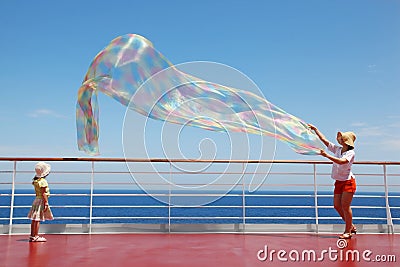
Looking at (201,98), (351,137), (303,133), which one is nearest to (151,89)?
(201,98)

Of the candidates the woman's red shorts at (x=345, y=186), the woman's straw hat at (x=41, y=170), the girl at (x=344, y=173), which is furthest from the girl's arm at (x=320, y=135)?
the woman's straw hat at (x=41, y=170)

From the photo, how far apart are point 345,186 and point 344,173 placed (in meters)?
0.18

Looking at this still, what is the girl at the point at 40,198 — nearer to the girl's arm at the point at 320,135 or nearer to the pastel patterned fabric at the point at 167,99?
the pastel patterned fabric at the point at 167,99

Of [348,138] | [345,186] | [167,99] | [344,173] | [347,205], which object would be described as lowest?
[347,205]

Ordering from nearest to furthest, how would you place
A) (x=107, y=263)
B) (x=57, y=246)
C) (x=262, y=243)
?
(x=107, y=263)
(x=57, y=246)
(x=262, y=243)

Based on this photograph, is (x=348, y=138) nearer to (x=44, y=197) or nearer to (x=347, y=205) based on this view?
(x=347, y=205)

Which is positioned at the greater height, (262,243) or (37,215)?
(37,215)

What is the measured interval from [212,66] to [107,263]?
2.25 metres

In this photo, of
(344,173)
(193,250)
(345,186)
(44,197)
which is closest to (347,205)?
(345,186)

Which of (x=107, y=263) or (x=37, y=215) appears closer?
(x=107, y=263)

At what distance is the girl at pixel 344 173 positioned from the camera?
5320 millimetres

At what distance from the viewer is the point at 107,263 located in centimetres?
395

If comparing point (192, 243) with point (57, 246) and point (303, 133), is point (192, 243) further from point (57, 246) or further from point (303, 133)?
point (303, 133)

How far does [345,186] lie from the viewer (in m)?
5.41
